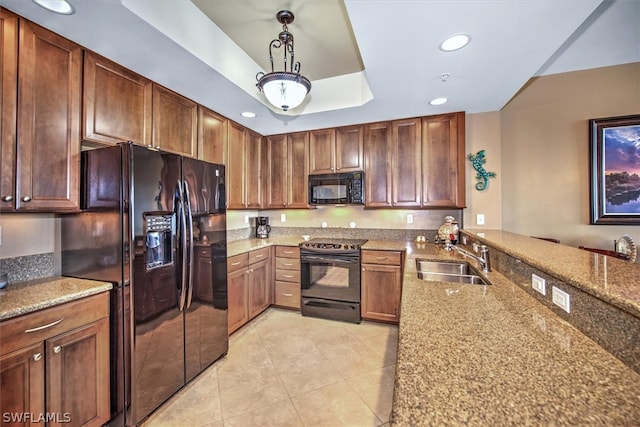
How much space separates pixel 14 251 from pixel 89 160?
74 cm

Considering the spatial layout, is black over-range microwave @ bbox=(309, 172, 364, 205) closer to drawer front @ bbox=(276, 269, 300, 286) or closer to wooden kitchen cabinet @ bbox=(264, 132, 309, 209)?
wooden kitchen cabinet @ bbox=(264, 132, 309, 209)

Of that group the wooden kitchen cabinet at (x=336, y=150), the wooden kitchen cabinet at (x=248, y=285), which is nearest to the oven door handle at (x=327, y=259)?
the wooden kitchen cabinet at (x=248, y=285)

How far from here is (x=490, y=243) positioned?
73.6 inches

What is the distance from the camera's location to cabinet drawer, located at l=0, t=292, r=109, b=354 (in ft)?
3.86

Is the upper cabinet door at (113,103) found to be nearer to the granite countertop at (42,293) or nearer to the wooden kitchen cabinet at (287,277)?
the granite countertop at (42,293)

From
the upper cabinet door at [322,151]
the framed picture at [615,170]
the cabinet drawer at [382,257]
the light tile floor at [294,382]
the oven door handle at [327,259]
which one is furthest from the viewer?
the upper cabinet door at [322,151]

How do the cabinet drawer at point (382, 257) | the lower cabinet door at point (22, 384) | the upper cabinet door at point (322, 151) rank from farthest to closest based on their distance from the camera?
the upper cabinet door at point (322, 151) < the cabinet drawer at point (382, 257) < the lower cabinet door at point (22, 384)

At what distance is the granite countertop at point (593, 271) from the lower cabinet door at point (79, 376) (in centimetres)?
234

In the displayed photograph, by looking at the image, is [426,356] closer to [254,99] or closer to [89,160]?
[89,160]

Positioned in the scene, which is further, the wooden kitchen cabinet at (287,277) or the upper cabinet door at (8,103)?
the wooden kitchen cabinet at (287,277)

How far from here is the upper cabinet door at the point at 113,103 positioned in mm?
1678

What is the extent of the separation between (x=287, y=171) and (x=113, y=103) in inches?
80.0

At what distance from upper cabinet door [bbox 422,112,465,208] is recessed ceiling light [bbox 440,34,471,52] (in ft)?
4.32

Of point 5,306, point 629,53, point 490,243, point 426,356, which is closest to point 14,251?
point 5,306
